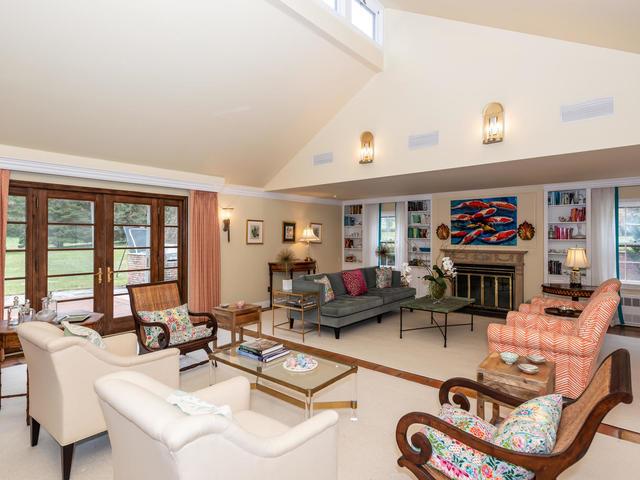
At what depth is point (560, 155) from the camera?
14.1 feet

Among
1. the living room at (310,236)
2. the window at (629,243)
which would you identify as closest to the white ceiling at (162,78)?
the living room at (310,236)

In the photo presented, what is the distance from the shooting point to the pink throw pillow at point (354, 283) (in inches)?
253

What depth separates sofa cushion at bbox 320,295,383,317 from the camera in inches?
208

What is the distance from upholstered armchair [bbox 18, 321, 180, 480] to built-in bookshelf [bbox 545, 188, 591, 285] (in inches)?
275

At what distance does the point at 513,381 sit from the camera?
8.22ft

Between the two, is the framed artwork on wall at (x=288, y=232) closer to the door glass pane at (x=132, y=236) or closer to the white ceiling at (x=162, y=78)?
the white ceiling at (x=162, y=78)

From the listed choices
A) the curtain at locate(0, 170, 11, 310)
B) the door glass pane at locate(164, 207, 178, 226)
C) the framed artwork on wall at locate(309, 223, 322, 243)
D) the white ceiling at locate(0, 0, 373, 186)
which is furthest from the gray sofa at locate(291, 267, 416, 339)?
the curtain at locate(0, 170, 11, 310)

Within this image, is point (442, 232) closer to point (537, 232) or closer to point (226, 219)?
point (537, 232)

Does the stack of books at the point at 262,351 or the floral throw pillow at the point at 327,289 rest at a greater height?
the floral throw pillow at the point at 327,289

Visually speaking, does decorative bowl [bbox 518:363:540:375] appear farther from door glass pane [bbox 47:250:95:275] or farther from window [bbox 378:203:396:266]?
window [bbox 378:203:396:266]

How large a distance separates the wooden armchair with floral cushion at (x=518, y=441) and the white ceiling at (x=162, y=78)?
4.02 m

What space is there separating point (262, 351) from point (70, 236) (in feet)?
12.2

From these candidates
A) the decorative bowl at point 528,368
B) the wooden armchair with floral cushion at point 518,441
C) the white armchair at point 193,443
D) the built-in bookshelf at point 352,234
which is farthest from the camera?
the built-in bookshelf at point 352,234

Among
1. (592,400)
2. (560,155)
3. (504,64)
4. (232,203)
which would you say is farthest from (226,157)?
(592,400)
